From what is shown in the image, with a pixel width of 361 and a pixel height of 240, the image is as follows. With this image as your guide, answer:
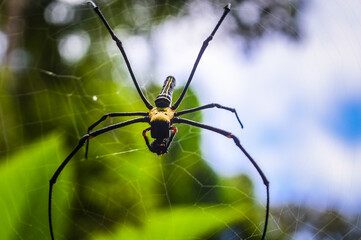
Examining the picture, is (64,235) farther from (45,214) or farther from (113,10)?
(113,10)

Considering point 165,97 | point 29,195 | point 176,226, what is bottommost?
point 176,226

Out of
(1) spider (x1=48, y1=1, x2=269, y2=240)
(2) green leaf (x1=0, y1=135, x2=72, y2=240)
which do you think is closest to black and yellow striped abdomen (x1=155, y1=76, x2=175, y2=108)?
(1) spider (x1=48, y1=1, x2=269, y2=240)

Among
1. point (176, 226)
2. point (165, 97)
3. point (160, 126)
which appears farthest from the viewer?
point (165, 97)

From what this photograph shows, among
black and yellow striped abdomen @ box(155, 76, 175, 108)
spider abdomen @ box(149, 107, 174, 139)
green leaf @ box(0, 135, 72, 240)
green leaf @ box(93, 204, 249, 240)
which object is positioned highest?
black and yellow striped abdomen @ box(155, 76, 175, 108)

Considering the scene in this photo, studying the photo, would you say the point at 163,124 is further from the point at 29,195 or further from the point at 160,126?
the point at 29,195

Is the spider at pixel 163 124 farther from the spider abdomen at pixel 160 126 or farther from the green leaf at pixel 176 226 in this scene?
the green leaf at pixel 176 226

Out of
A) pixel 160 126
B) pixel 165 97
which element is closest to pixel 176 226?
pixel 160 126

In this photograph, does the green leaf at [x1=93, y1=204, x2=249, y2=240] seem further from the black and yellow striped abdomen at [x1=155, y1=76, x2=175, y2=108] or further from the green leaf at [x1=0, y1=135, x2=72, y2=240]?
the black and yellow striped abdomen at [x1=155, y1=76, x2=175, y2=108]

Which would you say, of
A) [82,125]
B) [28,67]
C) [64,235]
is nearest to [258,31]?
[82,125]

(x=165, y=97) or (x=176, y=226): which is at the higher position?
(x=165, y=97)
